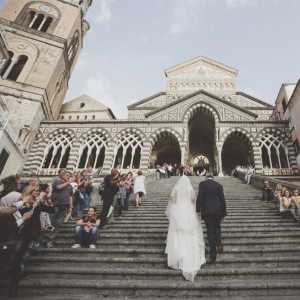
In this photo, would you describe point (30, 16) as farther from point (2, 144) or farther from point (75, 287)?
point (75, 287)

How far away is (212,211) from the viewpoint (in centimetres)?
460

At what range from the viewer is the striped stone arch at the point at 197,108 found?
19.1 m

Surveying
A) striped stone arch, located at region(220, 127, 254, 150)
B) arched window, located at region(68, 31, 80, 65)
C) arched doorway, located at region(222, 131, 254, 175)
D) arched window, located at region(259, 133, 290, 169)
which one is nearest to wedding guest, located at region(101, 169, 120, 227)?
striped stone arch, located at region(220, 127, 254, 150)

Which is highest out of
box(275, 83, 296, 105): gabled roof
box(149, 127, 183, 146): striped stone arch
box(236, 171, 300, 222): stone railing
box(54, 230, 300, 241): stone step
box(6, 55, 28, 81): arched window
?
box(275, 83, 296, 105): gabled roof

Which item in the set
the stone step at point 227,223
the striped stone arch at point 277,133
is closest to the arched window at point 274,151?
the striped stone arch at point 277,133

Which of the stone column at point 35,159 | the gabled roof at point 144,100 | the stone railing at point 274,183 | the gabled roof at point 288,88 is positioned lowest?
the stone railing at point 274,183

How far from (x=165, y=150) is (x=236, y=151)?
665 centimetres

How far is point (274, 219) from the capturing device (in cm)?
677

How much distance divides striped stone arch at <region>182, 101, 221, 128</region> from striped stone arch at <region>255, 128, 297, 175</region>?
3.50 m

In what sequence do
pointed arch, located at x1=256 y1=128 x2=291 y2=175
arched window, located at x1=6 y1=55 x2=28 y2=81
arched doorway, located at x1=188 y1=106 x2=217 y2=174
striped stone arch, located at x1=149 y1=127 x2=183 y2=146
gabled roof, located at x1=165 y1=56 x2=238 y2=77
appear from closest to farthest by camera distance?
pointed arch, located at x1=256 y1=128 x2=291 y2=175 → striped stone arch, located at x1=149 y1=127 x2=183 y2=146 → arched window, located at x1=6 y1=55 x2=28 y2=81 → arched doorway, located at x1=188 y1=106 x2=217 y2=174 → gabled roof, located at x1=165 y1=56 x2=238 y2=77

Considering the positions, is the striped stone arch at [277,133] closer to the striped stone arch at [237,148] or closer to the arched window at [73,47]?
Answer: the striped stone arch at [237,148]

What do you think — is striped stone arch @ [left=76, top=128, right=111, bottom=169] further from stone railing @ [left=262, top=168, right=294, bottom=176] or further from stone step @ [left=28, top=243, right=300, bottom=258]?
stone step @ [left=28, top=243, right=300, bottom=258]

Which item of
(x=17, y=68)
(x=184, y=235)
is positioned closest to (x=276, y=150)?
(x=184, y=235)

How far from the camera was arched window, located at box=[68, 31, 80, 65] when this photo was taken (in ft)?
78.0
